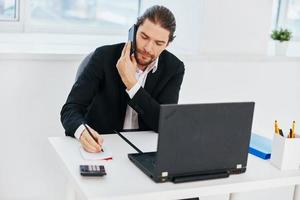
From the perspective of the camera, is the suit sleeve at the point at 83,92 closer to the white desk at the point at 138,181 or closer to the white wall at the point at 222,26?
the white desk at the point at 138,181

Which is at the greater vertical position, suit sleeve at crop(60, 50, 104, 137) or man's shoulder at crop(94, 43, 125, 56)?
man's shoulder at crop(94, 43, 125, 56)

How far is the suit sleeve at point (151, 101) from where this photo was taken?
2.00 meters

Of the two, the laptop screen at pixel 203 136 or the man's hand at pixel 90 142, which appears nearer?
the laptop screen at pixel 203 136

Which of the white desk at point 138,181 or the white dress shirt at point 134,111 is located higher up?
the white dress shirt at point 134,111

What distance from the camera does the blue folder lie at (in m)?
1.84

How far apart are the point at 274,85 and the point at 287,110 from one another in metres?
0.22

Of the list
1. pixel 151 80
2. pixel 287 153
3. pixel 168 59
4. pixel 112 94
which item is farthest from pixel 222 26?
pixel 287 153

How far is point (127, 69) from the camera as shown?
6.62ft

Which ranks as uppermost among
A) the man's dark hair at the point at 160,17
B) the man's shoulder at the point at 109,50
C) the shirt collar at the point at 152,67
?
the man's dark hair at the point at 160,17

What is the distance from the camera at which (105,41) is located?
297cm

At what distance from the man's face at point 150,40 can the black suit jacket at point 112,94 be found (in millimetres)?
103

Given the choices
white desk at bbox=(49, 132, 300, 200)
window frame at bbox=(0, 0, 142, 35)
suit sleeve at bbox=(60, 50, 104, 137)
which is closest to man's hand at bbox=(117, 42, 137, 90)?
suit sleeve at bbox=(60, 50, 104, 137)

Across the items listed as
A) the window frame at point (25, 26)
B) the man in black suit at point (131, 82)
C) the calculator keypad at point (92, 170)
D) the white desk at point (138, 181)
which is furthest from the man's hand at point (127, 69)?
the window frame at point (25, 26)

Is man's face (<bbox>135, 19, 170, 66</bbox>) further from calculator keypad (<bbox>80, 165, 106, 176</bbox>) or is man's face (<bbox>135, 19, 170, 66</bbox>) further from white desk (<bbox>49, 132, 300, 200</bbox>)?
calculator keypad (<bbox>80, 165, 106, 176</bbox>)
